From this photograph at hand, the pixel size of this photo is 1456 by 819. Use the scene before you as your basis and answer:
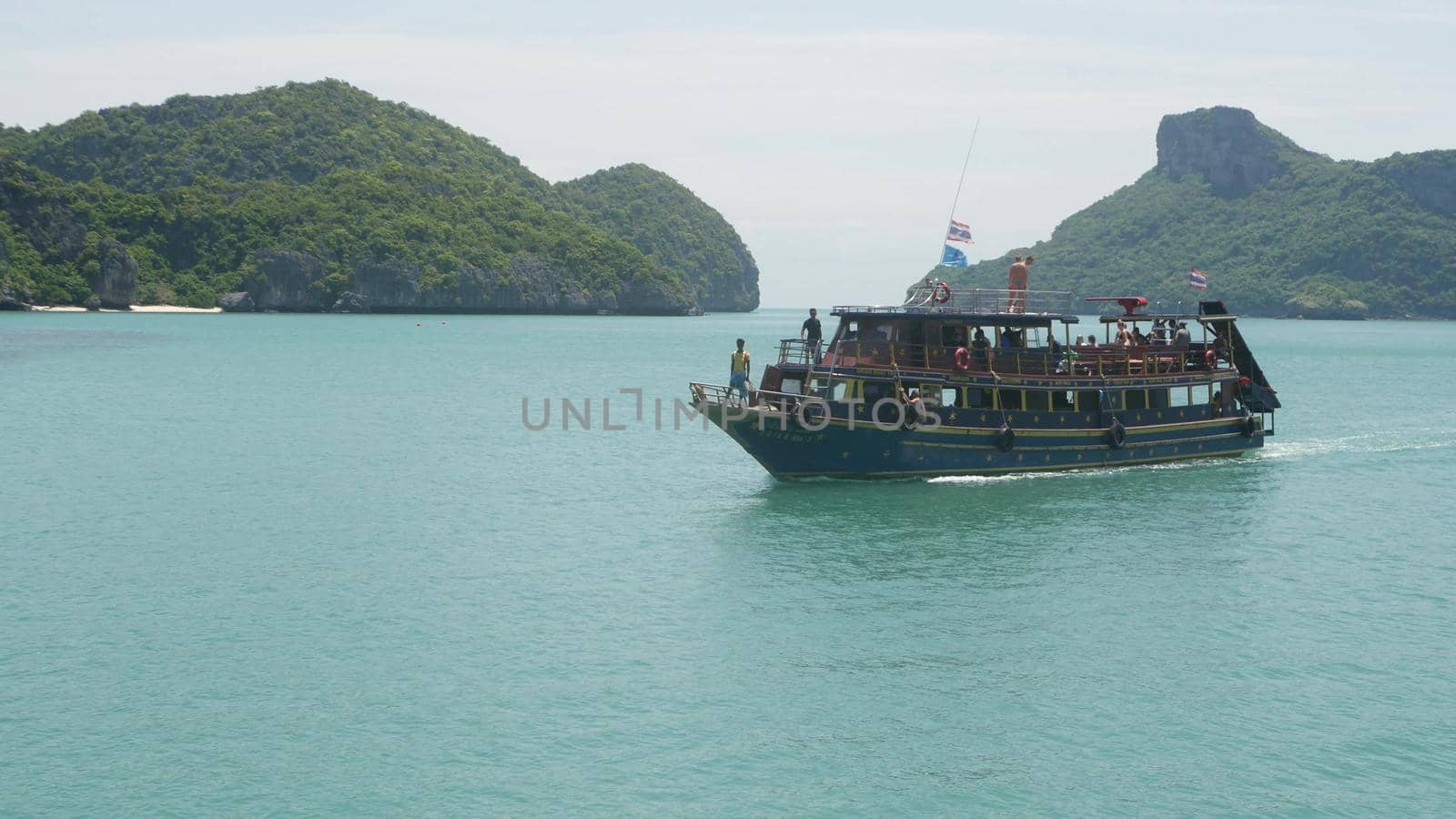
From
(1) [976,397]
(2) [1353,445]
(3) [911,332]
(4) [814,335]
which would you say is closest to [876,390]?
(3) [911,332]

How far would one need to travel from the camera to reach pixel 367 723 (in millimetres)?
17547

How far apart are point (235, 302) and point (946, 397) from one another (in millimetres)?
163999

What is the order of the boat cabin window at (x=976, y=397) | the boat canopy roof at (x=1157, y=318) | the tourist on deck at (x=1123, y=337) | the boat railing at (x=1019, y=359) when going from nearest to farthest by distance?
the boat railing at (x=1019, y=359)
the boat cabin window at (x=976, y=397)
the boat canopy roof at (x=1157, y=318)
the tourist on deck at (x=1123, y=337)

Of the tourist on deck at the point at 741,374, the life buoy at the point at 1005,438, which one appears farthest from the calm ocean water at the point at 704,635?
the tourist on deck at the point at 741,374

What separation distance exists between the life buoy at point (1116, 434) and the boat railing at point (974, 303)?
3.78 metres

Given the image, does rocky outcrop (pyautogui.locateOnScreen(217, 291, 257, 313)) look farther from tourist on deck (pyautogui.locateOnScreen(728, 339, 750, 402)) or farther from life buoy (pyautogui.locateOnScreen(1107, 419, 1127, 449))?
life buoy (pyautogui.locateOnScreen(1107, 419, 1127, 449))

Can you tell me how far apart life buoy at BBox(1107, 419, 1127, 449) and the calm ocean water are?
0.95 metres

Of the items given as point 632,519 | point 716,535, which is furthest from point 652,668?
point 632,519

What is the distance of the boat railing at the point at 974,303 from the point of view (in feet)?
113

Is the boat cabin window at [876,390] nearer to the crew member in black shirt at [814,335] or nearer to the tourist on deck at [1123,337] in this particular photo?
the crew member in black shirt at [814,335]

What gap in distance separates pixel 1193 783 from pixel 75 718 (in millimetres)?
14908

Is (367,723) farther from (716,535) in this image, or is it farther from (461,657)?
(716,535)

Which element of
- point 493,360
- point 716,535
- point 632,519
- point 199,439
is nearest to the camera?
point 716,535

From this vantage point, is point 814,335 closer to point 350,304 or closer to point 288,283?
point 288,283
